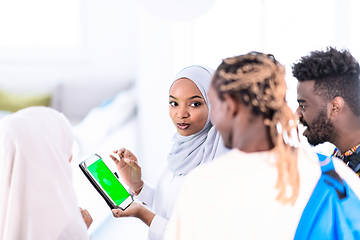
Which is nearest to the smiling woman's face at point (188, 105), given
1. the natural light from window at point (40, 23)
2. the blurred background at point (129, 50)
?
the blurred background at point (129, 50)

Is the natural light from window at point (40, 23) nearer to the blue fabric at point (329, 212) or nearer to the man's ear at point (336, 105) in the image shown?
the man's ear at point (336, 105)

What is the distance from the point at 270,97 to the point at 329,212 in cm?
32

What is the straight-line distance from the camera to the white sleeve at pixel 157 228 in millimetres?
1078

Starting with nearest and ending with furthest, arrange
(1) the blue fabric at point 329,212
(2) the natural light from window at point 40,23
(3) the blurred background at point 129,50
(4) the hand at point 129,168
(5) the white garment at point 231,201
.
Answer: (5) the white garment at point 231,201, (1) the blue fabric at point 329,212, (4) the hand at point 129,168, (3) the blurred background at point 129,50, (2) the natural light from window at point 40,23

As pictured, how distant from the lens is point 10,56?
3.86 metres

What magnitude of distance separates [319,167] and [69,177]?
→ 2.66ft

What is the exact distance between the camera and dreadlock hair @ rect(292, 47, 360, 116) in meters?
1.01

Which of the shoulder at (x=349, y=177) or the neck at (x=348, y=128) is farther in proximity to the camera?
the neck at (x=348, y=128)

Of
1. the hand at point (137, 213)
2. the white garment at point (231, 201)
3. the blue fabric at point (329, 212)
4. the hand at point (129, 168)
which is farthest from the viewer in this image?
the hand at point (129, 168)

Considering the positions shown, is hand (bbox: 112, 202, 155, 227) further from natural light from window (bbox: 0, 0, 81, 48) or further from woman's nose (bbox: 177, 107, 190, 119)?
natural light from window (bbox: 0, 0, 81, 48)

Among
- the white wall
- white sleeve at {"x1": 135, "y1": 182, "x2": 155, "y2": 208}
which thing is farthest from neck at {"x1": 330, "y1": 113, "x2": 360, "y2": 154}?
the white wall

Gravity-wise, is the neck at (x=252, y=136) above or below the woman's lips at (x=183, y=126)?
above

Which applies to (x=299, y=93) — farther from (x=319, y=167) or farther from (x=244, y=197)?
(x=244, y=197)

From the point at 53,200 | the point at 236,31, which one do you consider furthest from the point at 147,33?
the point at 53,200
